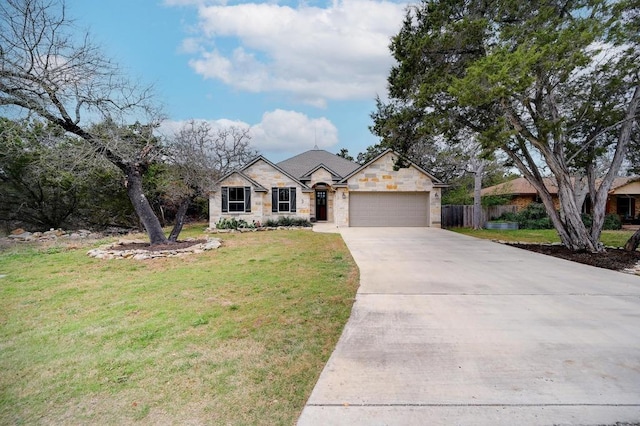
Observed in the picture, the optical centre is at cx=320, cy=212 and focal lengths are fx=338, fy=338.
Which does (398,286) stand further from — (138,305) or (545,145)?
(545,145)

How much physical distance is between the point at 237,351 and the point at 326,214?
20062mm

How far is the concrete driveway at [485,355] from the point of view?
2.73 m

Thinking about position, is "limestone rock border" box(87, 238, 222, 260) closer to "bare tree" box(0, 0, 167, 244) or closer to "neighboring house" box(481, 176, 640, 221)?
"bare tree" box(0, 0, 167, 244)

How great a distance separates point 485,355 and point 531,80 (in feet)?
22.7

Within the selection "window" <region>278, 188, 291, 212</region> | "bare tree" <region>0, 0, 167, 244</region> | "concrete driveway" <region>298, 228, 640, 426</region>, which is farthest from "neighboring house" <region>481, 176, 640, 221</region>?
"bare tree" <region>0, 0, 167, 244</region>

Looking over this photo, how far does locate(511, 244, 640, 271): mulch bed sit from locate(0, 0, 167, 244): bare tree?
13.7 meters

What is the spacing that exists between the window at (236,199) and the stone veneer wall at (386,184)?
17.9 feet

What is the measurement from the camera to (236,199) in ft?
66.5

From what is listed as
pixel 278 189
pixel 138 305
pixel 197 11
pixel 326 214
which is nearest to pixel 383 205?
pixel 326 214

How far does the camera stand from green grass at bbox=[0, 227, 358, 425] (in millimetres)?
2818

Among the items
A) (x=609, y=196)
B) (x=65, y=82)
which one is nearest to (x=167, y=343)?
(x=65, y=82)

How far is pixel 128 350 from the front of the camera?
12.5ft

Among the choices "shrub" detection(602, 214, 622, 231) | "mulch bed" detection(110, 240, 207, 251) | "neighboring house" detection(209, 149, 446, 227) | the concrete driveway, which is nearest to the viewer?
the concrete driveway

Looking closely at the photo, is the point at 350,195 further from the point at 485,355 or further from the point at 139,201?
the point at 485,355
